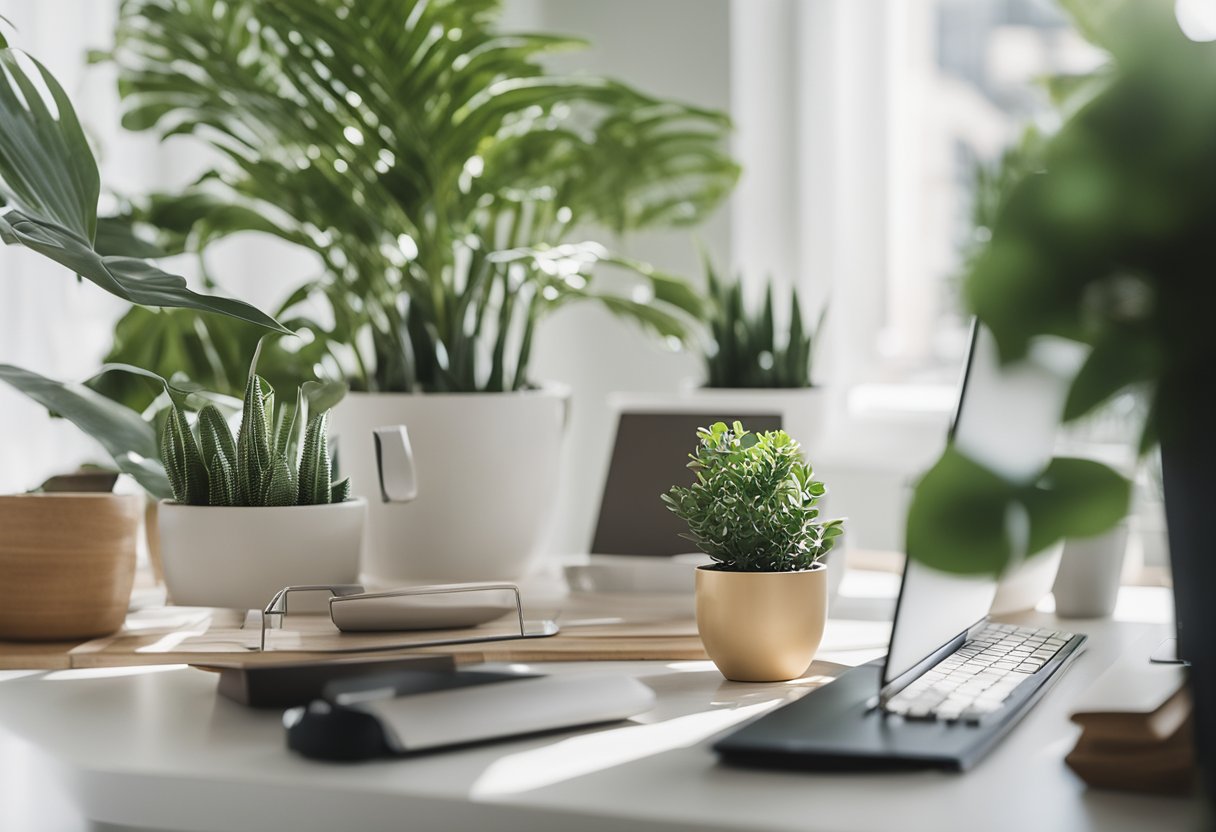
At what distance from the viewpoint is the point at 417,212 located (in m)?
1.33

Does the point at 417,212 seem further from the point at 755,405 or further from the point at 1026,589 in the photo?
the point at 1026,589

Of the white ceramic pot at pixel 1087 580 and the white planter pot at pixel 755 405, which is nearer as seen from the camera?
the white ceramic pot at pixel 1087 580

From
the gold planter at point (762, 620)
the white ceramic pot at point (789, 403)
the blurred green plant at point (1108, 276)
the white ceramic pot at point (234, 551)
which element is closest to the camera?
the blurred green plant at point (1108, 276)

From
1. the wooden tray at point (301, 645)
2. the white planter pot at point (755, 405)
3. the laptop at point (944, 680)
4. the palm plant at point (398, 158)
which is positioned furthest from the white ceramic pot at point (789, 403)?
the laptop at point (944, 680)

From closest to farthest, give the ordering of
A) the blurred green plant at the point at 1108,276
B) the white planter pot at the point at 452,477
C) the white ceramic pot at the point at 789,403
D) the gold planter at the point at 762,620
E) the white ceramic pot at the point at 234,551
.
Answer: the blurred green plant at the point at 1108,276 < the gold planter at the point at 762,620 < the white ceramic pot at the point at 234,551 < the white planter pot at the point at 452,477 < the white ceramic pot at the point at 789,403

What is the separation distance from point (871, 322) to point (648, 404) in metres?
1.16

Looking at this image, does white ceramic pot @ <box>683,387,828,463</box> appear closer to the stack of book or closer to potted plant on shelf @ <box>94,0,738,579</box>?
potted plant on shelf @ <box>94,0,738,579</box>

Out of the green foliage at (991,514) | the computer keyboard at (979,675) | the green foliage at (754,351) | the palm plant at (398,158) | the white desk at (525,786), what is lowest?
the white desk at (525,786)

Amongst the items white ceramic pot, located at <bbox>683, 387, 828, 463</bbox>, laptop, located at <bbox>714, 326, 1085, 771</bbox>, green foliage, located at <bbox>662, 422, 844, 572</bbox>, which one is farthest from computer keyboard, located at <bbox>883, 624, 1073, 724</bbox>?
white ceramic pot, located at <bbox>683, 387, 828, 463</bbox>

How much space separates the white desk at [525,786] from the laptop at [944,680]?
0.01 meters

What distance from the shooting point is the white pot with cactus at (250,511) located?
95cm

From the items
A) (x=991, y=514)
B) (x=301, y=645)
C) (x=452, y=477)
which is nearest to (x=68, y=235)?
(x=301, y=645)

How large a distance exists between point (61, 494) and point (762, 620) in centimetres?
50

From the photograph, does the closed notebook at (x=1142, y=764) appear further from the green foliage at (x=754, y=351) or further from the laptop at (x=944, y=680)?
the green foliage at (x=754, y=351)
